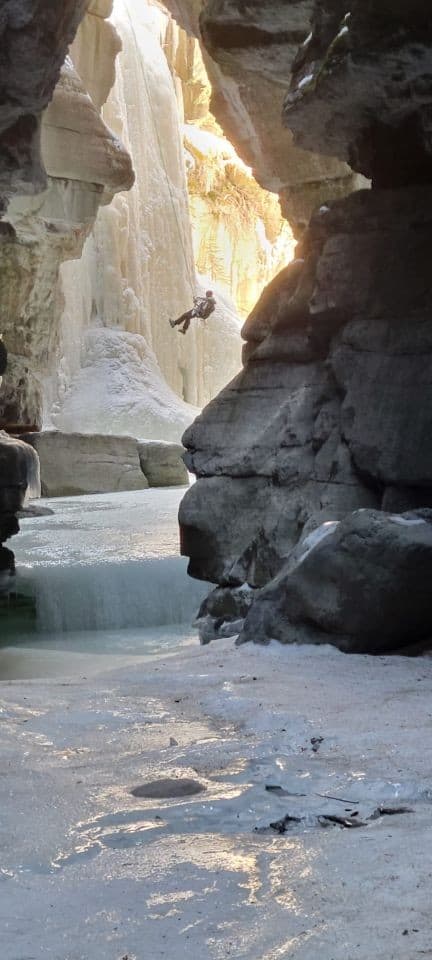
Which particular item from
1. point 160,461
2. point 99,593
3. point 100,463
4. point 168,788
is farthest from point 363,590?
point 160,461

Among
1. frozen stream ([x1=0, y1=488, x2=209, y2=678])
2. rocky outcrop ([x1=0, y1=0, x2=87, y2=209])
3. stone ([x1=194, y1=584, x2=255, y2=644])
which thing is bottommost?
frozen stream ([x1=0, y1=488, x2=209, y2=678])

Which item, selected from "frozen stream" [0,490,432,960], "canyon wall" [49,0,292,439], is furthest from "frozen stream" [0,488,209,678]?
"canyon wall" [49,0,292,439]

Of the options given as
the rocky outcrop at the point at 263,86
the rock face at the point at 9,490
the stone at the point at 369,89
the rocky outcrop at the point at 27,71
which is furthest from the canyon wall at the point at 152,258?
the stone at the point at 369,89

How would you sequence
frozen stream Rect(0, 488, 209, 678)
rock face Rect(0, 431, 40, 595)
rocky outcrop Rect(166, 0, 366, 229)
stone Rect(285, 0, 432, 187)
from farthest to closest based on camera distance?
rock face Rect(0, 431, 40, 595) < frozen stream Rect(0, 488, 209, 678) < rocky outcrop Rect(166, 0, 366, 229) < stone Rect(285, 0, 432, 187)

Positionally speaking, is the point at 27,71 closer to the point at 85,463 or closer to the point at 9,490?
the point at 9,490

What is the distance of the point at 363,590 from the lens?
4.48m

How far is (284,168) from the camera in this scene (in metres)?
11.6

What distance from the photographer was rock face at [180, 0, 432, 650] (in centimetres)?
568

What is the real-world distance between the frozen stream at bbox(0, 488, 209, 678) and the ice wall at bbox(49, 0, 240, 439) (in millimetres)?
10410

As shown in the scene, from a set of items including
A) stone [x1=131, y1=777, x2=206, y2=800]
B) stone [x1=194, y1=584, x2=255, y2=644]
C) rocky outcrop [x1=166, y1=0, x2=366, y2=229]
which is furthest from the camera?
rocky outcrop [x1=166, y1=0, x2=366, y2=229]

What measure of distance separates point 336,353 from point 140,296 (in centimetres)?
2202

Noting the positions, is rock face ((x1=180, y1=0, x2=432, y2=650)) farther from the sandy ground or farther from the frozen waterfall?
the frozen waterfall

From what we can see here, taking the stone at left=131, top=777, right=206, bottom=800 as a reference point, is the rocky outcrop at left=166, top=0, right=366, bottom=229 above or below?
above

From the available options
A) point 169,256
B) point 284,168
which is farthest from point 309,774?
point 169,256
